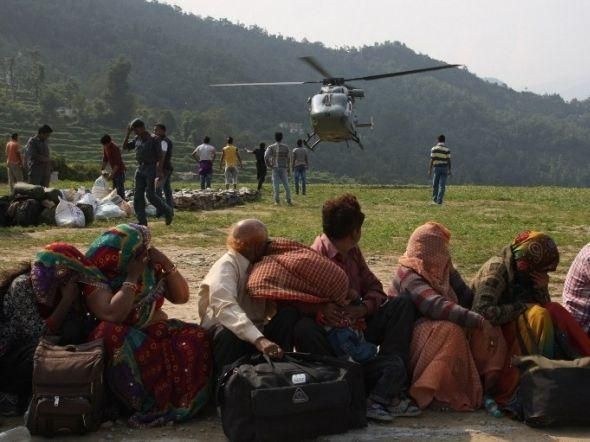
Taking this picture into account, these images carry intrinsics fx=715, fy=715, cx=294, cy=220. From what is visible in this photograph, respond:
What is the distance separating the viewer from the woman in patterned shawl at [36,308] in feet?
11.6

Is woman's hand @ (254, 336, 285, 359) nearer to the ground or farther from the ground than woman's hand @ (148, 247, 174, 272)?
nearer to the ground

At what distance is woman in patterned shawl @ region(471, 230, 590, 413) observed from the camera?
3.88 meters

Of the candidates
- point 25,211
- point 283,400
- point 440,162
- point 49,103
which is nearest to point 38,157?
point 25,211

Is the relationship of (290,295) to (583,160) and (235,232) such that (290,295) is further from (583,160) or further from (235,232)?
(583,160)

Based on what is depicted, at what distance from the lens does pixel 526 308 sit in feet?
12.9

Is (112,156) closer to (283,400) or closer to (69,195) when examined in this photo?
(69,195)

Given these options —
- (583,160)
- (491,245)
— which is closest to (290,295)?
(491,245)

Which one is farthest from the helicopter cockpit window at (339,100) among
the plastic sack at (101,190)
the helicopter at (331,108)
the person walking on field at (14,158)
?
the plastic sack at (101,190)

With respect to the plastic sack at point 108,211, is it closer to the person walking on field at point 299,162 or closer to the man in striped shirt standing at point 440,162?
the man in striped shirt standing at point 440,162

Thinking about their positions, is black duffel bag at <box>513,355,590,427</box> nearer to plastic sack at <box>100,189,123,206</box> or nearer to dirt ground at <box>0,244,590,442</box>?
dirt ground at <box>0,244,590,442</box>

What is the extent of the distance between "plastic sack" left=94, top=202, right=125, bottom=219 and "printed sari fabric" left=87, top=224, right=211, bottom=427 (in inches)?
322

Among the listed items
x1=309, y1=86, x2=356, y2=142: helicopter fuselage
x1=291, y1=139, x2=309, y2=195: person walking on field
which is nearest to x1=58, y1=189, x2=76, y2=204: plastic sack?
x1=291, y1=139, x2=309, y2=195: person walking on field

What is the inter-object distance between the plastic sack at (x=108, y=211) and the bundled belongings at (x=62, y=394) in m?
8.51

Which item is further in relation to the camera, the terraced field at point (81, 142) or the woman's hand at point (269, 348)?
the terraced field at point (81, 142)
